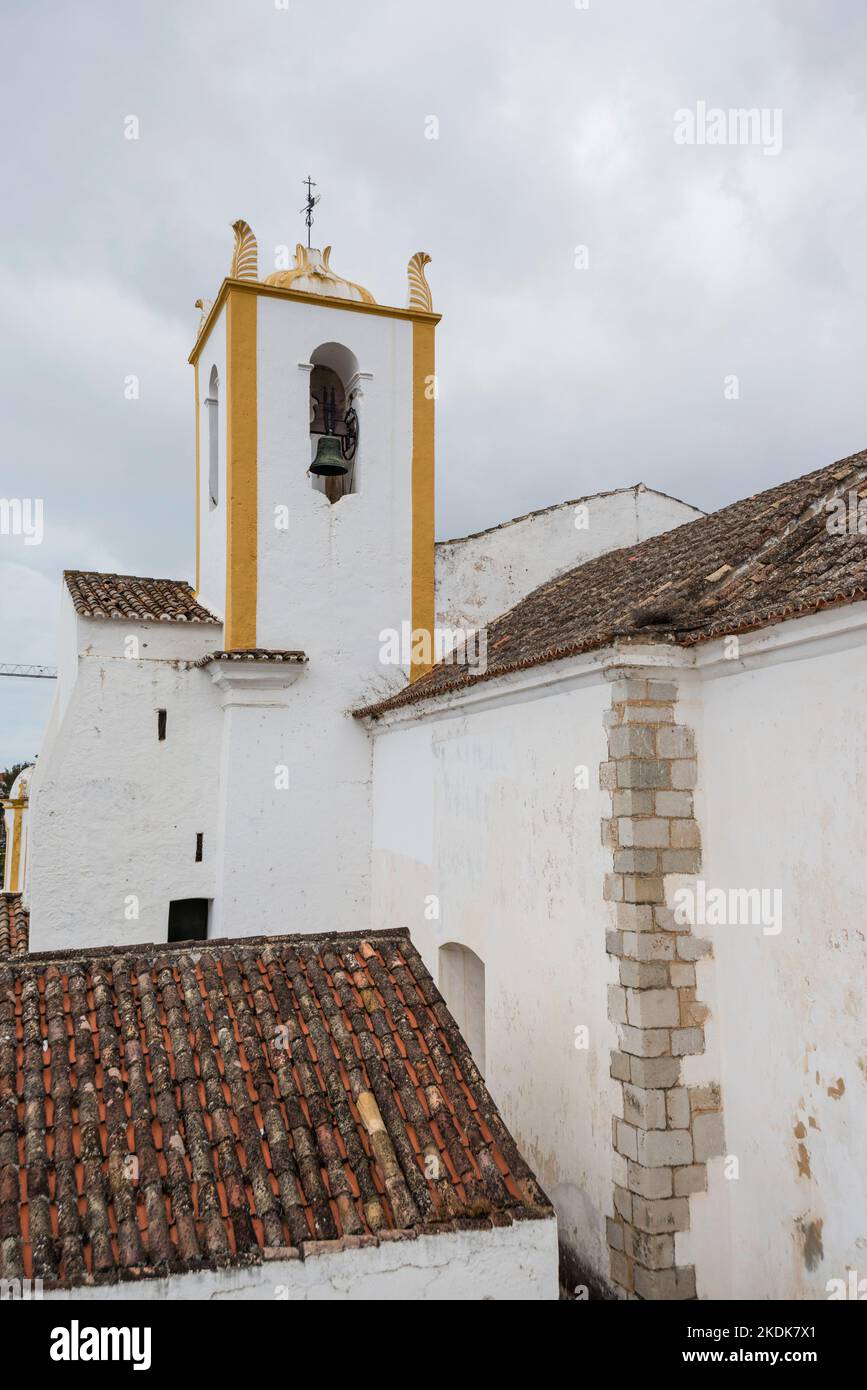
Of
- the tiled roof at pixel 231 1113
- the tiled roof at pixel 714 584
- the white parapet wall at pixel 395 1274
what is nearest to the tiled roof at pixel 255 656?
the tiled roof at pixel 714 584

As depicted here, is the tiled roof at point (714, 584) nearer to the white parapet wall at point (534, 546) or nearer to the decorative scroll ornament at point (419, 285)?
the white parapet wall at point (534, 546)

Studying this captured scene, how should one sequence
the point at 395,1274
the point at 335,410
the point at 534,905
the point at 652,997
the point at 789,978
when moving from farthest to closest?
the point at 335,410 < the point at 534,905 < the point at 652,997 < the point at 789,978 < the point at 395,1274

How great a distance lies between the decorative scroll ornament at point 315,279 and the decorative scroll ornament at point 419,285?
48cm

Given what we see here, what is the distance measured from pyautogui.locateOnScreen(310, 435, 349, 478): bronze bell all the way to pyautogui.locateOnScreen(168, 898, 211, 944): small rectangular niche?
15.2ft

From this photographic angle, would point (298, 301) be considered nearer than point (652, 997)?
No

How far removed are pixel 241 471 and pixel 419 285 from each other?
10.3ft

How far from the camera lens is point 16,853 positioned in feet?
50.4

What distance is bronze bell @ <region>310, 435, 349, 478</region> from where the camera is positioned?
32.1 feet

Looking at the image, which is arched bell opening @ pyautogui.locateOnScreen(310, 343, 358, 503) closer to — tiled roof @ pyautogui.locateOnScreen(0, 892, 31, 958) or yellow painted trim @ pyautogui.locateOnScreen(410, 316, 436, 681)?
yellow painted trim @ pyautogui.locateOnScreen(410, 316, 436, 681)

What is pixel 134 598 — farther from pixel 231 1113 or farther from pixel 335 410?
pixel 231 1113

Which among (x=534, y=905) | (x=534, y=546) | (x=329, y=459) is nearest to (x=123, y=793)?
(x=329, y=459)

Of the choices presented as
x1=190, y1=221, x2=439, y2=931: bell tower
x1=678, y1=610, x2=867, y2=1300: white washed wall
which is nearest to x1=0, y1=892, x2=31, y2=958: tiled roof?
x1=190, y1=221, x2=439, y2=931: bell tower

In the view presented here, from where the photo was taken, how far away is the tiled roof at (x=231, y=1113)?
3707 millimetres
